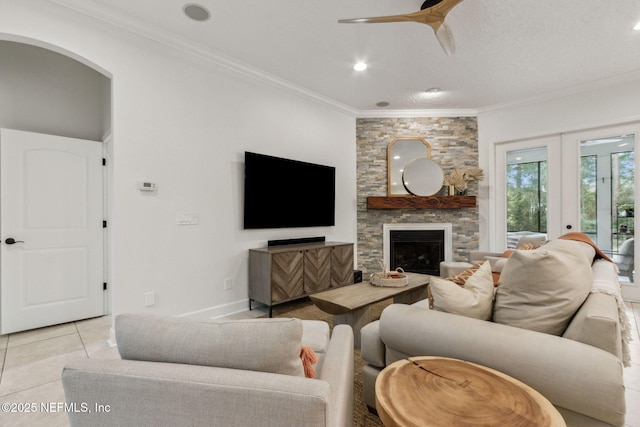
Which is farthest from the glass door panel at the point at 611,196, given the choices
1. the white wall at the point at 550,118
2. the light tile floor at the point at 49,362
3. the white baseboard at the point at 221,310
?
the white baseboard at the point at 221,310

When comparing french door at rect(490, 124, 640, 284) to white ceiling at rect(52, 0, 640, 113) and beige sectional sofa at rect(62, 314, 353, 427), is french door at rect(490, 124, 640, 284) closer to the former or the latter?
white ceiling at rect(52, 0, 640, 113)

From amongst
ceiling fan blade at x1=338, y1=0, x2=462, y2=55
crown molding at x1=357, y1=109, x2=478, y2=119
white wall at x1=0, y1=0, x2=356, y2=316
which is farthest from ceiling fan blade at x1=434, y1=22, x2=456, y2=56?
crown molding at x1=357, y1=109, x2=478, y2=119

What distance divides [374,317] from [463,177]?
2729 mm

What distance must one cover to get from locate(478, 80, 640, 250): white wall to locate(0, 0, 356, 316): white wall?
313 cm

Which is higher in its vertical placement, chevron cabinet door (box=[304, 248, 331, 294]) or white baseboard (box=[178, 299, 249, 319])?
chevron cabinet door (box=[304, 248, 331, 294])

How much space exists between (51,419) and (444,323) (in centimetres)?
214

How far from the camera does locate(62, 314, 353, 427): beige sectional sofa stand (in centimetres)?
76

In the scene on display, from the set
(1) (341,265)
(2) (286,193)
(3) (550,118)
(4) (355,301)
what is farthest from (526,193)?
(4) (355,301)

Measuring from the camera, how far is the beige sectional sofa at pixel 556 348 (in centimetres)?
100

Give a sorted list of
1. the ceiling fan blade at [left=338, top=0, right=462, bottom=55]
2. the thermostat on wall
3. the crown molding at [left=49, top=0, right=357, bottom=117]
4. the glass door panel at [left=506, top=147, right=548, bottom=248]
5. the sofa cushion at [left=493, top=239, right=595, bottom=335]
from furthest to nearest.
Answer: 1. the glass door panel at [left=506, top=147, right=548, bottom=248]
2. the thermostat on wall
3. the crown molding at [left=49, top=0, right=357, bottom=117]
4. the ceiling fan blade at [left=338, top=0, right=462, bottom=55]
5. the sofa cushion at [left=493, top=239, right=595, bottom=335]

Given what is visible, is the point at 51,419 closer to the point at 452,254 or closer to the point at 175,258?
the point at 175,258

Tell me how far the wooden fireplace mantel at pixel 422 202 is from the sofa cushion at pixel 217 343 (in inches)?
154

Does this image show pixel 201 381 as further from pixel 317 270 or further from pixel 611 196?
pixel 611 196

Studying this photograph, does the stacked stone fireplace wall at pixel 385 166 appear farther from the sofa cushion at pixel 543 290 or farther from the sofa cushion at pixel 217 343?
the sofa cushion at pixel 217 343
